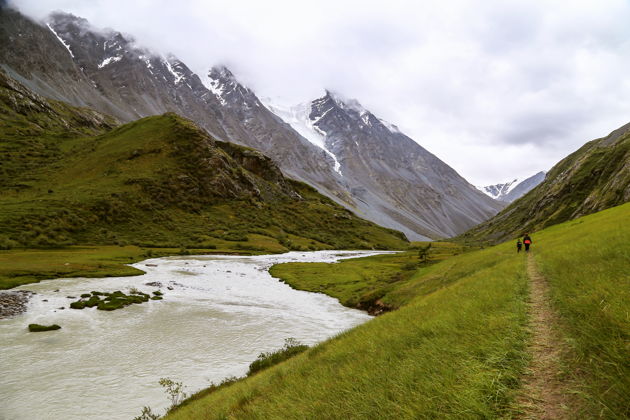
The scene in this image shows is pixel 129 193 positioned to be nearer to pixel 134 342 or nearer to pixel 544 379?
pixel 134 342

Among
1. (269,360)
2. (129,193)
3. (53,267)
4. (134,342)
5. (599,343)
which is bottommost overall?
(134,342)

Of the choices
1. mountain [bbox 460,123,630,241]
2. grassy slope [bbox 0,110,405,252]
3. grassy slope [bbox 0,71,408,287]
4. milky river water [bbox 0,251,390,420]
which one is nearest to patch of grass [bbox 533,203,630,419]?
milky river water [bbox 0,251,390,420]

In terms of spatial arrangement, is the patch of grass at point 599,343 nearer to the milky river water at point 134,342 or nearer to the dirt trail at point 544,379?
the dirt trail at point 544,379

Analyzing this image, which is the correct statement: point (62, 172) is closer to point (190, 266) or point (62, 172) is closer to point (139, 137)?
point (139, 137)

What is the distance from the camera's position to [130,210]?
12375cm

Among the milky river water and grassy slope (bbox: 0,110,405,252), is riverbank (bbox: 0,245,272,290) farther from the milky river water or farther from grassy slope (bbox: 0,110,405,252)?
grassy slope (bbox: 0,110,405,252)

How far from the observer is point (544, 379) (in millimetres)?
5574

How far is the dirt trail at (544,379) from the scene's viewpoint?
4.75m

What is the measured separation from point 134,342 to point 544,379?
26.9 metres

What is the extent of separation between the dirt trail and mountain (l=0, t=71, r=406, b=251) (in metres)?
93.2

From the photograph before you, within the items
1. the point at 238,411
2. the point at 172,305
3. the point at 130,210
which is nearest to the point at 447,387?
the point at 238,411

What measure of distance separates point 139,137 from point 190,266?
14411 centimetres

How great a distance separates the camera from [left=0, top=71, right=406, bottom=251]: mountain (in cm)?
9844

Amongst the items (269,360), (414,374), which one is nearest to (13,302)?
(269,360)
